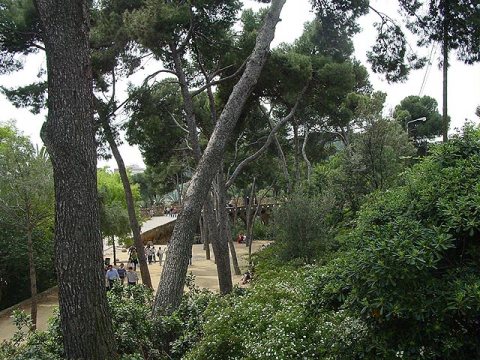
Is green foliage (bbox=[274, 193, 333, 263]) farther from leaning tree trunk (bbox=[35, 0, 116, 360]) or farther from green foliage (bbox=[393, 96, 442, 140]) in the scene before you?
green foliage (bbox=[393, 96, 442, 140])

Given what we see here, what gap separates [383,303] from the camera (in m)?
2.84

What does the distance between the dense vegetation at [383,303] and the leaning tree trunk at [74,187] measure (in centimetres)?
34

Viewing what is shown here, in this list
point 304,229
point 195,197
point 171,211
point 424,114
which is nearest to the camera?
point 195,197

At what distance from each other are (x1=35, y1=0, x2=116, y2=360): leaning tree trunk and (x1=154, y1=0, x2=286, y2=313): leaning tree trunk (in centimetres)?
147

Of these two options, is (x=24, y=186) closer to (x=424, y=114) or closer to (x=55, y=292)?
(x=55, y=292)

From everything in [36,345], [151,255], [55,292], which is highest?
[36,345]

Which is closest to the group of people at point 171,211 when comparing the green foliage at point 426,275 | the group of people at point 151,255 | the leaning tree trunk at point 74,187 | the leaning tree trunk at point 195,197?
the group of people at point 151,255

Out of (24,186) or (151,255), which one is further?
(151,255)

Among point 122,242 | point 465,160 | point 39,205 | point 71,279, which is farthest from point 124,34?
point 122,242

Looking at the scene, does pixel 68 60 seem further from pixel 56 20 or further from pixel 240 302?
pixel 240 302

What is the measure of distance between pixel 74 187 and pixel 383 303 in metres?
2.55

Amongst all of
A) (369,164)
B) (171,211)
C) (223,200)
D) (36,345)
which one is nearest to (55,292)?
(223,200)

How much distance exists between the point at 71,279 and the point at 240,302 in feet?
5.24

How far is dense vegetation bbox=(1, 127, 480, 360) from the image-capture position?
2.83 metres
